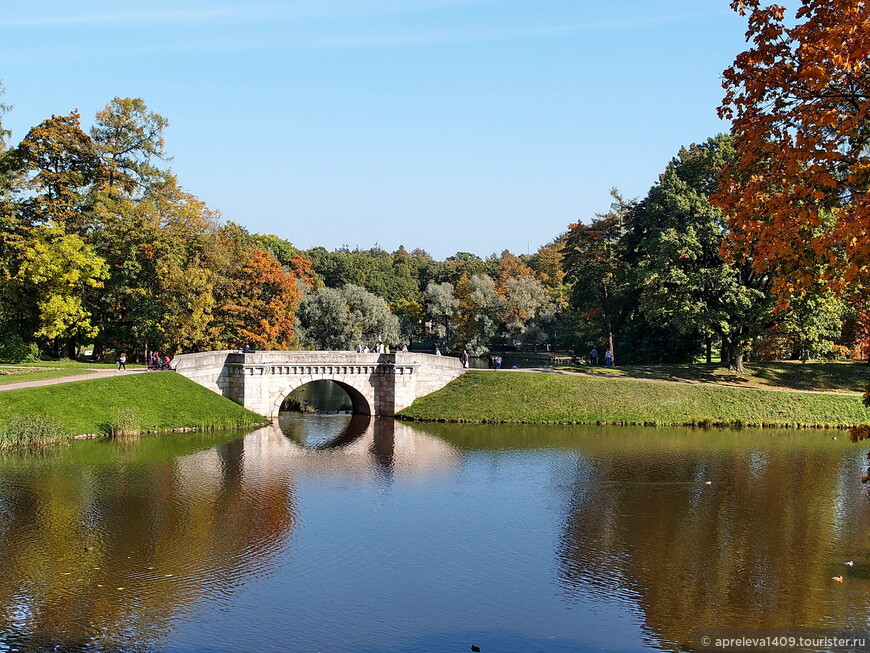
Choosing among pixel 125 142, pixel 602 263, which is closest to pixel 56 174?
pixel 125 142

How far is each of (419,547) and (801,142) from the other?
1490 cm

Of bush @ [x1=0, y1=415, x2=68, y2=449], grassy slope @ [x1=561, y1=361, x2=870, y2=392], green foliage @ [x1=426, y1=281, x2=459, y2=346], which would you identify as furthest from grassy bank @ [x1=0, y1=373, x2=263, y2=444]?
green foliage @ [x1=426, y1=281, x2=459, y2=346]

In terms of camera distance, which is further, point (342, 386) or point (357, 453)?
point (342, 386)

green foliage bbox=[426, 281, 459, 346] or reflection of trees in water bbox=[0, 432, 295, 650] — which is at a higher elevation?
green foliage bbox=[426, 281, 459, 346]

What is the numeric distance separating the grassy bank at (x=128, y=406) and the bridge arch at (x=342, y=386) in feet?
5.28

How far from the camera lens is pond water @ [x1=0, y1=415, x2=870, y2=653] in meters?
17.6

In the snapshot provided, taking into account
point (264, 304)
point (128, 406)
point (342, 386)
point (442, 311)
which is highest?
point (442, 311)

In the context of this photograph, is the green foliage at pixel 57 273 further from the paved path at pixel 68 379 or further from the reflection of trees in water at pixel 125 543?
the reflection of trees in water at pixel 125 543

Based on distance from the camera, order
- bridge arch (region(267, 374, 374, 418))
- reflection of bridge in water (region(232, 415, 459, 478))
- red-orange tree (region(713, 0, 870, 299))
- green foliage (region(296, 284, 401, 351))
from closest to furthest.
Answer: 1. red-orange tree (region(713, 0, 870, 299))
2. reflection of bridge in water (region(232, 415, 459, 478))
3. bridge arch (region(267, 374, 374, 418))
4. green foliage (region(296, 284, 401, 351))

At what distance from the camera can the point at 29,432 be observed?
116 ft

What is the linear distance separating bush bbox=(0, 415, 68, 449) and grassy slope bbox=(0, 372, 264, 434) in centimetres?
49

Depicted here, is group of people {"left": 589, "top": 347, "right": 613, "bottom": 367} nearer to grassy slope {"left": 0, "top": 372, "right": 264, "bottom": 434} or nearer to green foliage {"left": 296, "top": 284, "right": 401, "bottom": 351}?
green foliage {"left": 296, "top": 284, "right": 401, "bottom": 351}

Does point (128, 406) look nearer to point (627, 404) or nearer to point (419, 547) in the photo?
point (419, 547)

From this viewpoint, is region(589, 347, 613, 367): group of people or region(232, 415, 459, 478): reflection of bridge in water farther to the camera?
region(589, 347, 613, 367): group of people
